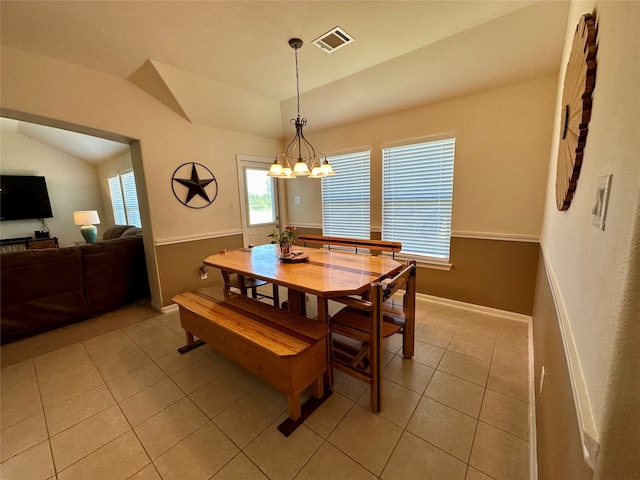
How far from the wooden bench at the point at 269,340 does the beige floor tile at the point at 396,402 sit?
423mm

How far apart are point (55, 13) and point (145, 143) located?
1.21 meters

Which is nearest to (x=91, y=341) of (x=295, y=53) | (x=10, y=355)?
(x=10, y=355)

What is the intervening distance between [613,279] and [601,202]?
0.25 meters

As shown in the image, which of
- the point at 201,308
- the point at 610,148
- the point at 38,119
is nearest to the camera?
the point at 610,148

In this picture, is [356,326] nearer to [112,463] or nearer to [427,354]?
[427,354]

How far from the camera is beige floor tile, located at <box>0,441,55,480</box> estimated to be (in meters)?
1.33

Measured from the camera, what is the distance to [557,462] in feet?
2.70

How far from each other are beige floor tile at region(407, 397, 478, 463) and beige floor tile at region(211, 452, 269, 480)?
91 cm

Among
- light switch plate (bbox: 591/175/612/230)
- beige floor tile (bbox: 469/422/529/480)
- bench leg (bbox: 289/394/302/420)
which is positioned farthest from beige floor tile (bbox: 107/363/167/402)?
light switch plate (bbox: 591/175/612/230)

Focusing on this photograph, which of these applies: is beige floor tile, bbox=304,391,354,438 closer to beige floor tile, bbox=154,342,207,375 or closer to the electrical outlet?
beige floor tile, bbox=154,342,207,375

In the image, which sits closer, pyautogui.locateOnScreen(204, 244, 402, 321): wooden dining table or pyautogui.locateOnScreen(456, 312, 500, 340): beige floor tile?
pyautogui.locateOnScreen(204, 244, 402, 321): wooden dining table

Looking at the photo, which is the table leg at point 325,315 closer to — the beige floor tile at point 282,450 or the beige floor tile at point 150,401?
the beige floor tile at point 282,450

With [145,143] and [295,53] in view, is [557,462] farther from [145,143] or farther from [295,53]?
[145,143]

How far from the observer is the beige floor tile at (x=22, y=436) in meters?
1.47
